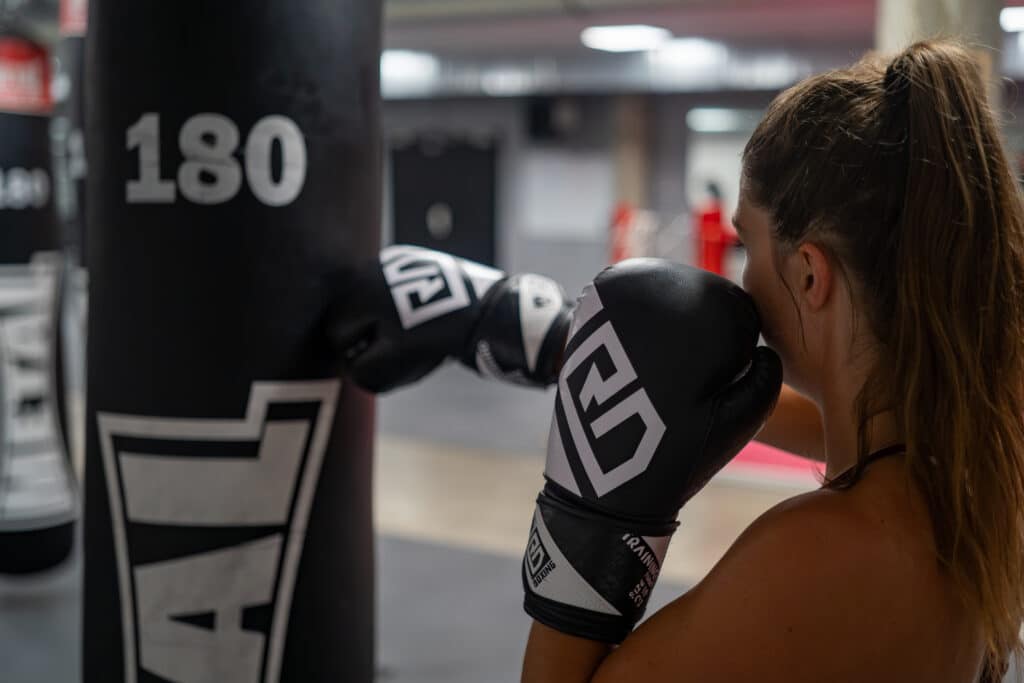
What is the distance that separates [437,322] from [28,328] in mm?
2226

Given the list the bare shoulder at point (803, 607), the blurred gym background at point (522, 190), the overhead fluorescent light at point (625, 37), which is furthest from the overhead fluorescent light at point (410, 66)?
the bare shoulder at point (803, 607)

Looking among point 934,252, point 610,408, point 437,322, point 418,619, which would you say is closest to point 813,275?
point 934,252

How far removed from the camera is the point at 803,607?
0.78 metres

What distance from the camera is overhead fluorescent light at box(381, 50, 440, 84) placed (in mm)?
7568

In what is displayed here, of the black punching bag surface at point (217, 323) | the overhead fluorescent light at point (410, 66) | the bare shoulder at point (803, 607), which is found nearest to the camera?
the bare shoulder at point (803, 607)

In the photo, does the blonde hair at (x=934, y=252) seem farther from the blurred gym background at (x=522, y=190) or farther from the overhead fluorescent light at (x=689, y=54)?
the overhead fluorescent light at (x=689, y=54)

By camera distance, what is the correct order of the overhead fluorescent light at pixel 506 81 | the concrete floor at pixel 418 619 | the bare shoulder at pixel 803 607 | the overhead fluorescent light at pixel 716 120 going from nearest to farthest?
the bare shoulder at pixel 803 607
the concrete floor at pixel 418 619
the overhead fluorescent light at pixel 506 81
the overhead fluorescent light at pixel 716 120

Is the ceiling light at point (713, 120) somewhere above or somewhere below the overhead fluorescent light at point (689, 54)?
below

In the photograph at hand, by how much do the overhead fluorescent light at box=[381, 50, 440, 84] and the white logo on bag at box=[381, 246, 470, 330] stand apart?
6.30 m

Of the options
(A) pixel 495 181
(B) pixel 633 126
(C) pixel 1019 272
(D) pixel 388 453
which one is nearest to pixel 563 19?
(D) pixel 388 453

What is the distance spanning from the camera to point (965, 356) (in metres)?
0.84

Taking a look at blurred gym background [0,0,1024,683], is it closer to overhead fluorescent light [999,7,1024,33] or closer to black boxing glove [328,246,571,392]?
overhead fluorescent light [999,7,1024,33]

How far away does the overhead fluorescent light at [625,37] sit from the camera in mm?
5860

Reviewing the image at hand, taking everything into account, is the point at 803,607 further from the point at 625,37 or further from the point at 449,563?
the point at 625,37
